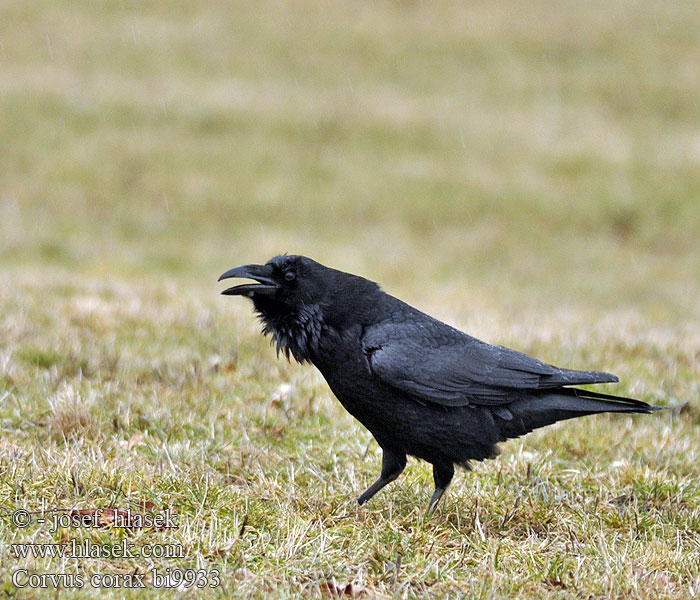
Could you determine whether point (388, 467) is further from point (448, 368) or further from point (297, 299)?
point (297, 299)

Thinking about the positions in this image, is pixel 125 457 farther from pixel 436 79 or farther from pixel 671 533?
pixel 436 79

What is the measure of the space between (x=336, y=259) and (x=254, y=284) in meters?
10.1

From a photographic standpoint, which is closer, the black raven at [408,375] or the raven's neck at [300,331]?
the black raven at [408,375]

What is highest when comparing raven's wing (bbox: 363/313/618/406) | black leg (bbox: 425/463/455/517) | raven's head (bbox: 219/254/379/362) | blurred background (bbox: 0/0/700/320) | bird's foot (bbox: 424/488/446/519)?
blurred background (bbox: 0/0/700/320)

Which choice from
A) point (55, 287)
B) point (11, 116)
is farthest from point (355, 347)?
point (11, 116)

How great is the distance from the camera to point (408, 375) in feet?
13.2

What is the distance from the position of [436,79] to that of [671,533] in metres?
20.3

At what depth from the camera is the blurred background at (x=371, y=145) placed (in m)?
14.6

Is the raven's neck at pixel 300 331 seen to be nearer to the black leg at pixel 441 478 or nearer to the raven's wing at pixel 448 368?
the raven's wing at pixel 448 368

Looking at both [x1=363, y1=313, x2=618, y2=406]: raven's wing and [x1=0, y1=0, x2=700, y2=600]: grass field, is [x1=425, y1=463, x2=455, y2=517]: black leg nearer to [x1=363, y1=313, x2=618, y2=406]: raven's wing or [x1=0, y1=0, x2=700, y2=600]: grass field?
[x1=0, y1=0, x2=700, y2=600]: grass field

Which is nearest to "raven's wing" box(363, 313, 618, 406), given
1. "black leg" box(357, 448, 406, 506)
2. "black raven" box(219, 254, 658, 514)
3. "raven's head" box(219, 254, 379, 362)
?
"black raven" box(219, 254, 658, 514)

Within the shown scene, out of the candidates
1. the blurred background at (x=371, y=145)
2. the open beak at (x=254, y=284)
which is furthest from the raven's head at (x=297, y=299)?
the blurred background at (x=371, y=145)

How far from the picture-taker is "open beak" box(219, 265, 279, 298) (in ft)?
13.8

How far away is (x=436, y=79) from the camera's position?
75.7 feet
